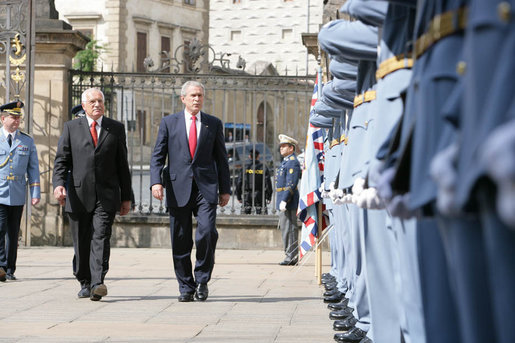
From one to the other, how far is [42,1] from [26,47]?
3.84 ft

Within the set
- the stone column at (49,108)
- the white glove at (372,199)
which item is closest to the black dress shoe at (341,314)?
the white glove at (372,199)

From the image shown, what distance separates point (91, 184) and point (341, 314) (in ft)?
9.22

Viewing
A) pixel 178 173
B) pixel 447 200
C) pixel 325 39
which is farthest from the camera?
pixel 178 173

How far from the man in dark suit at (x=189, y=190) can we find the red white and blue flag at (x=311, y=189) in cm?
197

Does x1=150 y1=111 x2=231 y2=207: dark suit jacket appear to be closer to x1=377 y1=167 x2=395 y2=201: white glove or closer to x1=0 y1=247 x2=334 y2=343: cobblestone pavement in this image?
x1=0 y1=247 x2=334 y2=343: cobblestone pavement

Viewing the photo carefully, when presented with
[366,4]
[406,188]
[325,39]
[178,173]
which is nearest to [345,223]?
[178,173]

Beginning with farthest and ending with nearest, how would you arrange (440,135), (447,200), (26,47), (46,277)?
(26,47), (46,277), (440,135), (447,200)

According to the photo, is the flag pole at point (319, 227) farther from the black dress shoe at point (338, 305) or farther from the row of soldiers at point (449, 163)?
the row of soldiers at point (449, 163)

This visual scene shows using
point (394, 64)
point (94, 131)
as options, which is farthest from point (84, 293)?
point (394, 64)

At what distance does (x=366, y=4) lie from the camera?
172 inches

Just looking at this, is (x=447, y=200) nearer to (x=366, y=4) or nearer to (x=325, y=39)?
(x=366, y=4)

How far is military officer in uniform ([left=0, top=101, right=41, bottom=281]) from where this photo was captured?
36.7 feet

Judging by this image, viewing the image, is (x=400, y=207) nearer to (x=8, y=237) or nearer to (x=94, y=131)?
(x=94, y=131)

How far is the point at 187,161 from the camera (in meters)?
9.41
